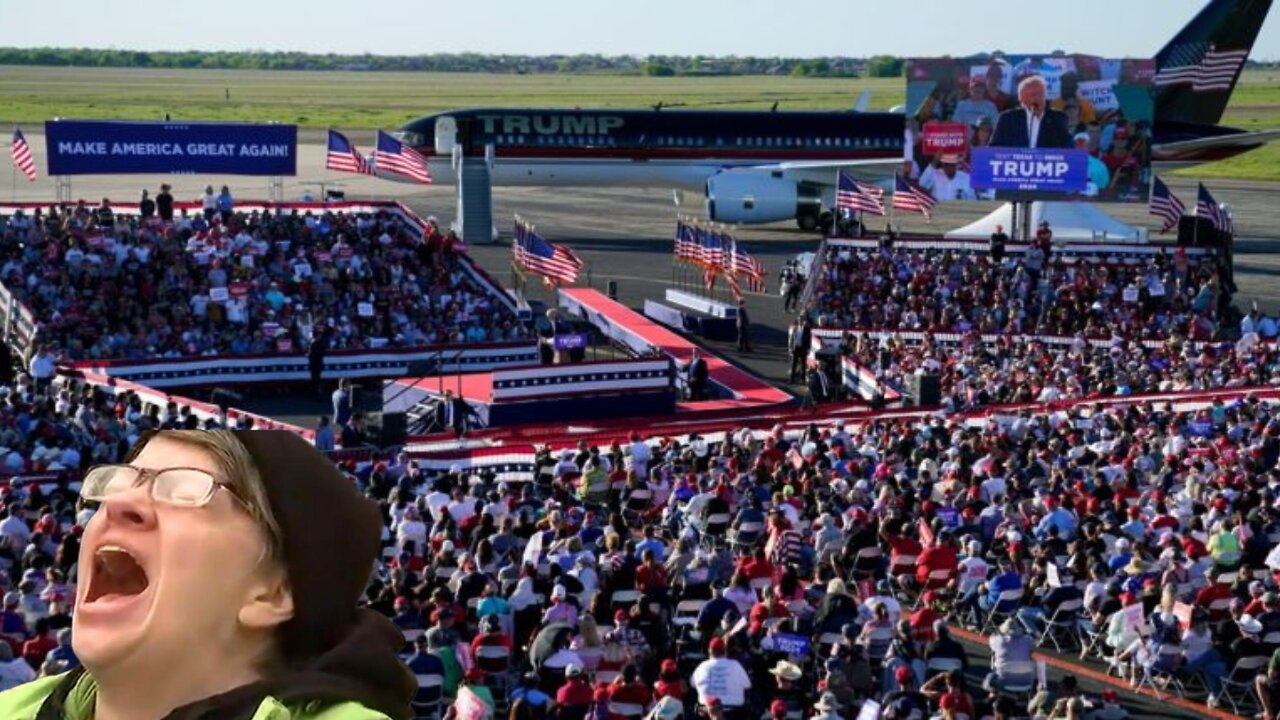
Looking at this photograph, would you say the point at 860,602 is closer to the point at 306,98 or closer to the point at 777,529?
the point at 777,529

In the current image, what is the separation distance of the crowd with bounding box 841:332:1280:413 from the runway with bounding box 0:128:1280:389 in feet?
10.6

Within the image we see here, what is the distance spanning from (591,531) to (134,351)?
21.7 metres

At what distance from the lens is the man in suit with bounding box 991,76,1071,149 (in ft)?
151

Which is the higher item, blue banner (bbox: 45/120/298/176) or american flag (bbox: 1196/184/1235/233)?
blue banner (bbox: 45/120/298/176)

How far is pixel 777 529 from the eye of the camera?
726 inches

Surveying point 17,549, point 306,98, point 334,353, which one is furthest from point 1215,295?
point 306,98

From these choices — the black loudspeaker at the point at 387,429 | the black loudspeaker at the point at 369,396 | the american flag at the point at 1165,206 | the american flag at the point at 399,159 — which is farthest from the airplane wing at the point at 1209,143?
the black loudspeaker at the point at 387,429

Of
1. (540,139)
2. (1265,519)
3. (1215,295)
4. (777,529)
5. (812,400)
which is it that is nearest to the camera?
(777,529)

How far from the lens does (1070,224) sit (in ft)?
167

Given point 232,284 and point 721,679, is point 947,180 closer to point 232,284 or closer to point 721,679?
point 232,284

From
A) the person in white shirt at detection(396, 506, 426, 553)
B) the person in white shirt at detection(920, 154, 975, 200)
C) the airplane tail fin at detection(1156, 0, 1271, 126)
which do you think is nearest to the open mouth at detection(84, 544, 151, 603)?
the person in white shirt at detection(396, 506, 426, 553)

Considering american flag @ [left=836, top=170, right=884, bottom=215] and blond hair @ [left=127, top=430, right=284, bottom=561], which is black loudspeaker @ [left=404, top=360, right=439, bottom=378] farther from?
blond hair @ [left=127, top=430, right=284, bottom=561]

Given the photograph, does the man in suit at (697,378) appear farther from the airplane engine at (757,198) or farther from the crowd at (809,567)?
the airplane engine at (757,198)

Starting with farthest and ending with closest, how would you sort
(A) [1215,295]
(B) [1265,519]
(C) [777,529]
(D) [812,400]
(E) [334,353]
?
(A) [1215,295]
(E) [334,353]
(D) [812,400]
(B) [1265,519]
(C) [777,529]
